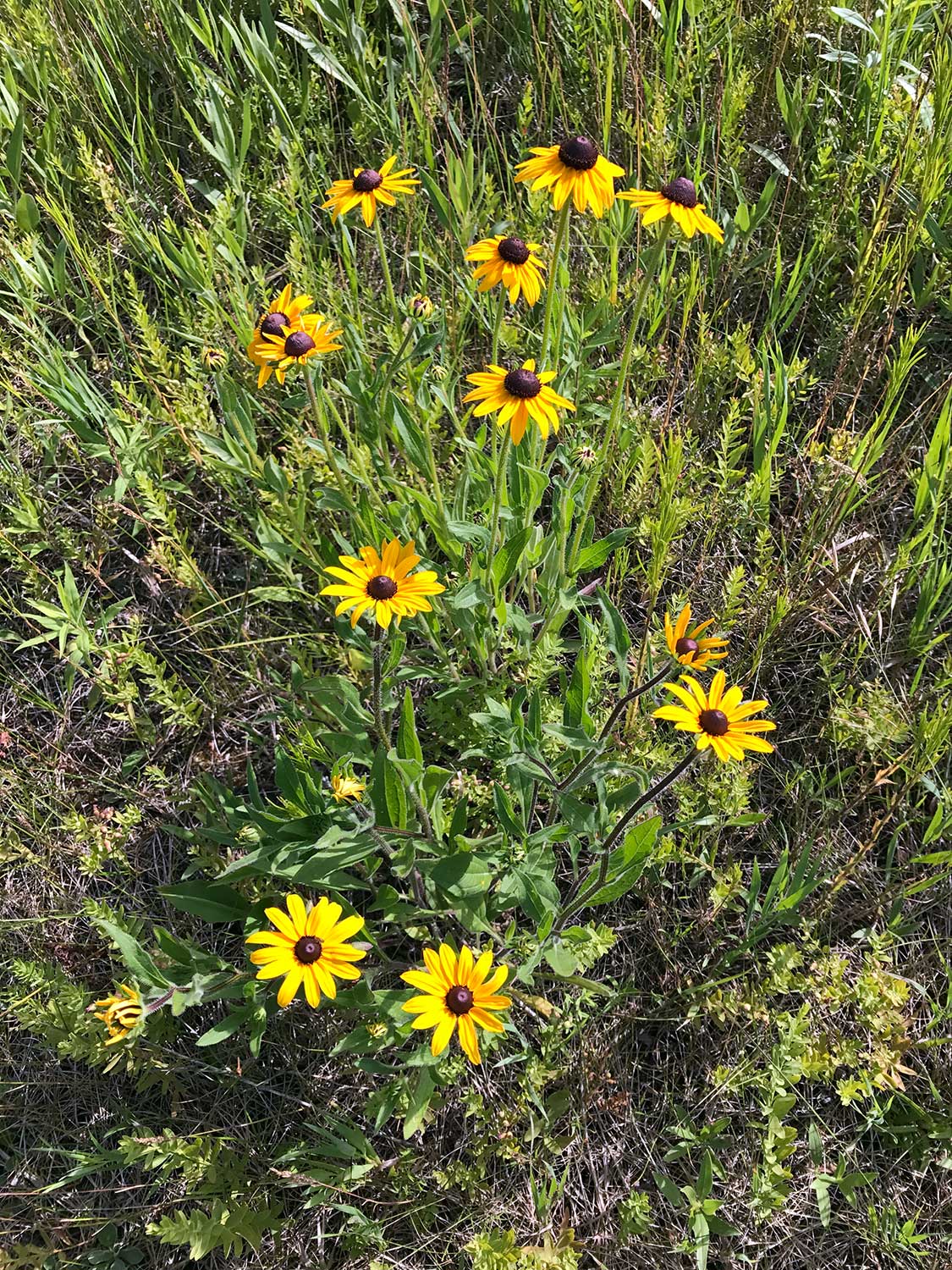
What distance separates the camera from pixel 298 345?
1.75 meters

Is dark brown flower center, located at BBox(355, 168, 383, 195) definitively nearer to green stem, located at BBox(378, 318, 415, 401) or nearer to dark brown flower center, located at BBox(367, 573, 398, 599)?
green stem, located at BBox(378, 318, 415, 401)

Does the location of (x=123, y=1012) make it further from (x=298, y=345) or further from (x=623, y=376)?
(x=623, y=376)

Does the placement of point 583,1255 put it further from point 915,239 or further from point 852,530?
point 915,239

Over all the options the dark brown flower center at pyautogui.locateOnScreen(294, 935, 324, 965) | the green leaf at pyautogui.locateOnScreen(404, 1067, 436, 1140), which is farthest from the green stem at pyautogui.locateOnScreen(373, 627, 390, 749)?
the green leaf at pyautogui.locateOnScreen(404, 1067, 436, 1140)

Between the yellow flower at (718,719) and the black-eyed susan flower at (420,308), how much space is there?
1094 mm

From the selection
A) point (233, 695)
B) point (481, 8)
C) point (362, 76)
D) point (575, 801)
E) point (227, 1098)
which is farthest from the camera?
point (481, 8)

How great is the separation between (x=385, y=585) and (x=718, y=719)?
0.62 meters

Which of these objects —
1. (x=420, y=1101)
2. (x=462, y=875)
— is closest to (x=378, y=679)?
(x=462, y=875)

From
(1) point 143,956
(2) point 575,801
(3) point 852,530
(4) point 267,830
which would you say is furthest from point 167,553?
(3) point 852,530

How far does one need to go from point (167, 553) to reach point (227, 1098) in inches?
53.7

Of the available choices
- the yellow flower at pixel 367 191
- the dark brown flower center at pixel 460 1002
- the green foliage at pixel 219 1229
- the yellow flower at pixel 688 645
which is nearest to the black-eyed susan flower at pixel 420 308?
the yellow flower at pixel 367 191

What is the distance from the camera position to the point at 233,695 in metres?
2.46

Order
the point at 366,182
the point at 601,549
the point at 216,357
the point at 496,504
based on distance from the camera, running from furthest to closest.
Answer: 1. the point at 216,357
2. the point at 601,549
3. the point at 366,182
4. the point at 496,504

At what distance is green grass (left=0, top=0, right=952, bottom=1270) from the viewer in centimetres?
191
